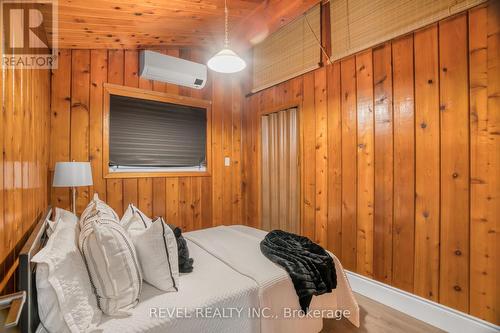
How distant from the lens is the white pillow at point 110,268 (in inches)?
44.5

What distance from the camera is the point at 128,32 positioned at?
2547 mm

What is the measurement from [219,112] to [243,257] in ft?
8.31

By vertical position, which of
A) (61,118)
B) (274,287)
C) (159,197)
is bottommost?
(274,287)

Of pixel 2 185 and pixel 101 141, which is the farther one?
pixel 101 141

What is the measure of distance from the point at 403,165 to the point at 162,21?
2.69m

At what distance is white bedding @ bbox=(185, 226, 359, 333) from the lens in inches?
56.2

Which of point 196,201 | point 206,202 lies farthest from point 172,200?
point 206,202

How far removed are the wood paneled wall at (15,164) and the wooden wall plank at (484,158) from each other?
271 cm

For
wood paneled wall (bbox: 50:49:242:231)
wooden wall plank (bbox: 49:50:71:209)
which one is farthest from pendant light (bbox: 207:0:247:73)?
wooden wall plank (bbox: 49:50:71:209)

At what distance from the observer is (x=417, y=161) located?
79.4 inches

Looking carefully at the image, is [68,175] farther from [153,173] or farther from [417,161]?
[417,161]

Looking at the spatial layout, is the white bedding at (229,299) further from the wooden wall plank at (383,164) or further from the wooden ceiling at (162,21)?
the wooden ceiling at (162,21)

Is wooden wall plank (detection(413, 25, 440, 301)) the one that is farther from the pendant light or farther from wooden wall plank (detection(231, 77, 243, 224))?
wooden wall plank (detection(231, 77, 243, 224))

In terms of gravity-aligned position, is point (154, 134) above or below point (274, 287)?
above
